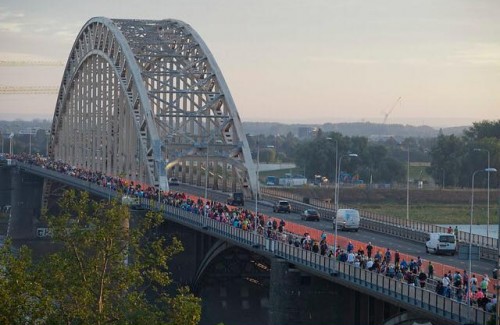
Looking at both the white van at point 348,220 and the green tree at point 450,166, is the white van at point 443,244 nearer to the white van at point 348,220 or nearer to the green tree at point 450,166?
the white van at point 348,220

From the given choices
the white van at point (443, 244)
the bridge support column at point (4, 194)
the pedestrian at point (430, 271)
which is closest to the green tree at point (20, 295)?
the pedestrian at point (430, 271)

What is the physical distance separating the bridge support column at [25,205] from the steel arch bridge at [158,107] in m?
10.7

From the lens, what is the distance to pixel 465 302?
1886 inches

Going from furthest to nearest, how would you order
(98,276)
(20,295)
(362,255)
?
(362,255) → (98,276) → (20,295)

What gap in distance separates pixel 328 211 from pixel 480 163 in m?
88.3

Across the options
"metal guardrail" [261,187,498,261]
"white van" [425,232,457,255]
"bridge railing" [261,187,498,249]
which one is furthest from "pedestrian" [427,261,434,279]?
"white van" [425,232,457,255]

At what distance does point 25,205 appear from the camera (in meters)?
156

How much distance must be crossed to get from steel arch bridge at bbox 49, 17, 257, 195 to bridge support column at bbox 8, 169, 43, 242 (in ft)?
35.1

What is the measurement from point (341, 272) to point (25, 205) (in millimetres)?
102621

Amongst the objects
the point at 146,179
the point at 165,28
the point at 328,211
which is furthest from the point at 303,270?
the point at 165,28

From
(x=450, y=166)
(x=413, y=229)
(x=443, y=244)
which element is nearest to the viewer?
(x=443, y=244)

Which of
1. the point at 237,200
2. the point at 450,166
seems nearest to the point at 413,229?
the point at 237,200

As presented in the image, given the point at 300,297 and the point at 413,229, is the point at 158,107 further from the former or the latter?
the point at 300,297

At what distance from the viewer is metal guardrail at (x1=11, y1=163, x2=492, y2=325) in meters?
47.0
